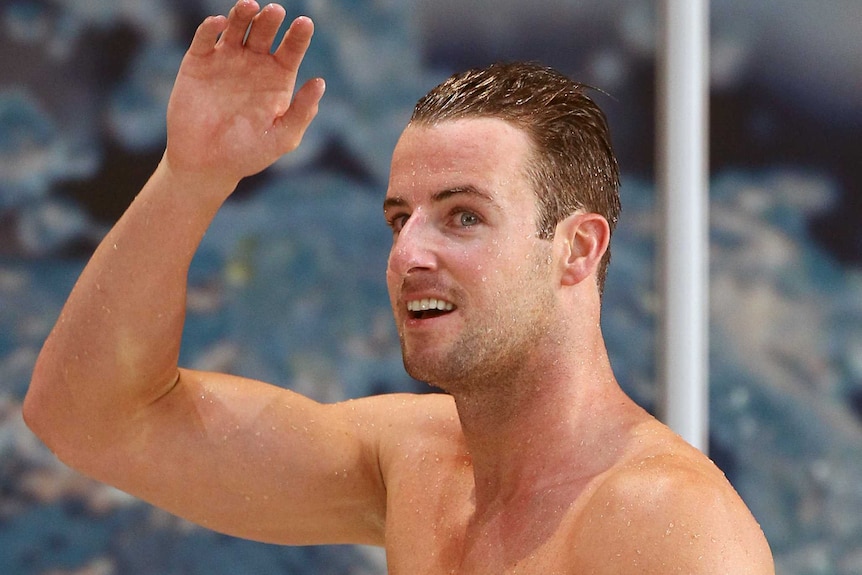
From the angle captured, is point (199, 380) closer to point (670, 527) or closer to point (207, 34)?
point (207, 34)

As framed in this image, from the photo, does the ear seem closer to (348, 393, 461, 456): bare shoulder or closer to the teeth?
the teeth

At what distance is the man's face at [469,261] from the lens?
1.22 meters

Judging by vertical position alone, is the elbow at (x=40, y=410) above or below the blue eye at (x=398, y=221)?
below

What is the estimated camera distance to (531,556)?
3.88ft

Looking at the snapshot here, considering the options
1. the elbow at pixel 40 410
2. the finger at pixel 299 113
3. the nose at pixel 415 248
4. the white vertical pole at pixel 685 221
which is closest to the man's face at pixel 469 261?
the nose at pixel 415 248

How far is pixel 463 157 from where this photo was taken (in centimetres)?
126

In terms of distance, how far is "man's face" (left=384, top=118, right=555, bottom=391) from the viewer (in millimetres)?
1222

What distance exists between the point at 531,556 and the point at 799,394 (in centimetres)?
121

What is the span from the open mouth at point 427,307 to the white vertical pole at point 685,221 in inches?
43.1

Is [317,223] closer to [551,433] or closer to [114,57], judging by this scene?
[114,57]

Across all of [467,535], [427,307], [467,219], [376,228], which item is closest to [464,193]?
[467,219]

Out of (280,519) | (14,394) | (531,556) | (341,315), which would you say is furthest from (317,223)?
(531,556)

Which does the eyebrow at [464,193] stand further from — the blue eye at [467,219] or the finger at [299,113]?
the finger at [299,113]

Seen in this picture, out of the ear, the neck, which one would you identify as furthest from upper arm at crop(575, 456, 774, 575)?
the ear
